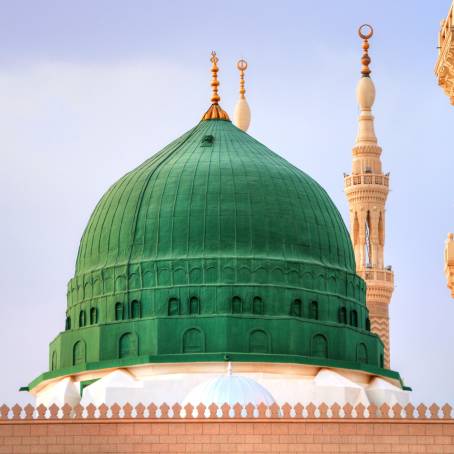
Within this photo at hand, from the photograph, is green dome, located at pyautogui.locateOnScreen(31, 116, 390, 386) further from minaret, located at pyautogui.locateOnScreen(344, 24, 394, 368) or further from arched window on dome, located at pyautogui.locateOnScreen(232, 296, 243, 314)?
minaret, located at pyautogui.locateOnScreen(344, 24, 394, 368)

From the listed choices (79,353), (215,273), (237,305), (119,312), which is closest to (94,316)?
(119,312)

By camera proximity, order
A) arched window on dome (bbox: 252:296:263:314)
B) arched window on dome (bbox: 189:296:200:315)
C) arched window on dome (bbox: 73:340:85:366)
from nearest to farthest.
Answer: arched window on dome (bbox: 189:296:200:315) → arched window on dome (bbox: 252:296:263:314) → arched window on dome (bbox: 73:340:85:366)

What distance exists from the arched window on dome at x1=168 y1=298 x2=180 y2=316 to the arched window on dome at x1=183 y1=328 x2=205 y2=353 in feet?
2.05

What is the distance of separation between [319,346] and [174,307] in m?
3.25

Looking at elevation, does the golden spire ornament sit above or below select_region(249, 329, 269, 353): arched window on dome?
above

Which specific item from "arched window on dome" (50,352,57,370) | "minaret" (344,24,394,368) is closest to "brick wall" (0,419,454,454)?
"arched window on dome" (50,352,57,370)

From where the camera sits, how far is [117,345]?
4084 centimetres

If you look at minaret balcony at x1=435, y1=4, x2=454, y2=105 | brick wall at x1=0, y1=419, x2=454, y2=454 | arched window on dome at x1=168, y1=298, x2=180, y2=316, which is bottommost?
brick wall at x1=0, y1=419, x2=454, y2=454

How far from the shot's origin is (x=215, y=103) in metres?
46.0

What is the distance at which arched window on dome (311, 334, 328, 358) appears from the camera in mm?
41000

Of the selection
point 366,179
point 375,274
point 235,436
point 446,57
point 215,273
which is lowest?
point 235,436

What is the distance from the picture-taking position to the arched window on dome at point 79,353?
41469 mm

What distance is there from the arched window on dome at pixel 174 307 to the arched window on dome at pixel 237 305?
118 centimetres

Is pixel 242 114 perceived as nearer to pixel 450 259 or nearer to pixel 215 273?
pixel 215 273
